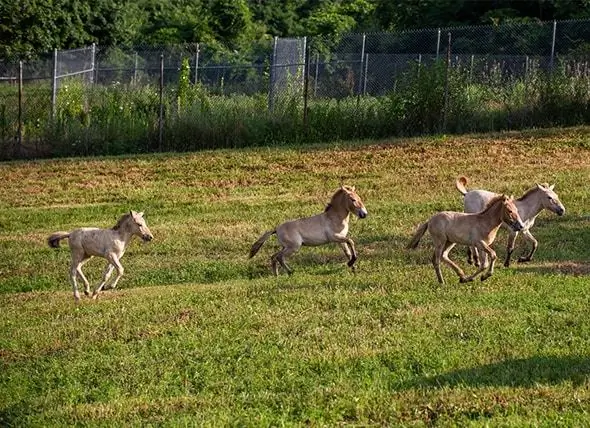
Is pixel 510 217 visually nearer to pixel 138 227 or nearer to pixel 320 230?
pixel 320 230

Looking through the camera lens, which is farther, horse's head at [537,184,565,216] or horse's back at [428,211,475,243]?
horse's head at [537,184,565,216]

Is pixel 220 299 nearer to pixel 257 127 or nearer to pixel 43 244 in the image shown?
pixel 43 244

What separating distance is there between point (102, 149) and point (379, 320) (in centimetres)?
1753

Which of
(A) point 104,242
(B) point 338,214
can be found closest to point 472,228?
(B) point 338,214

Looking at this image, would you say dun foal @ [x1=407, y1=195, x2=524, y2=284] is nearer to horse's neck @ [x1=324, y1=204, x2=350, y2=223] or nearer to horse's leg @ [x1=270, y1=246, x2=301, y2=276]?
horse's neck @ [x1=324, y1=204, x2=350, y2=223]

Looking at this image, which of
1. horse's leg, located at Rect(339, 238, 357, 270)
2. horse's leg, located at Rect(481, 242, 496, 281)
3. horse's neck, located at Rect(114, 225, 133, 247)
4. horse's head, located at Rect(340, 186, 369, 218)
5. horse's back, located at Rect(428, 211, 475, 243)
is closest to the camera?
horse's leg, located at Rect(481, 242, 496, 281)

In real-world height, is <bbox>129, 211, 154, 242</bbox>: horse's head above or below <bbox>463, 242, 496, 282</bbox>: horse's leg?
above

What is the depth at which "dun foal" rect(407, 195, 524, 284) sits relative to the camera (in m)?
14.9

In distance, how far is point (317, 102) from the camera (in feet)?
100.0

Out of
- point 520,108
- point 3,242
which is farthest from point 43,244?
point 520,108

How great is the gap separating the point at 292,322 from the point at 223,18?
43.0 metres

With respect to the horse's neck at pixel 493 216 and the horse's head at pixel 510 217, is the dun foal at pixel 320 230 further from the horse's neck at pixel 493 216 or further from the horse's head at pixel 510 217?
the horse's head at pixel 510 217

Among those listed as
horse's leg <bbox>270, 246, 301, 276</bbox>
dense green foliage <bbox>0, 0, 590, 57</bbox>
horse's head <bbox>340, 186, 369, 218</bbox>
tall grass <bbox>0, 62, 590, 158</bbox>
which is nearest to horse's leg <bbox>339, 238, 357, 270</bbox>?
horse's head <bbox>340, 186, 369, 218</bbox>

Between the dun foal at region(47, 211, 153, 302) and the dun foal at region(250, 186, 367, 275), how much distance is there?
1.86 metres
